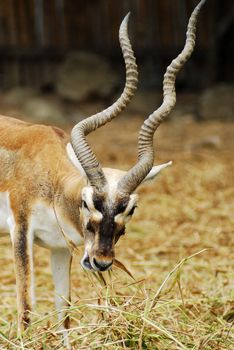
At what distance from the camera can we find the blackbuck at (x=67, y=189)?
539 centimetres

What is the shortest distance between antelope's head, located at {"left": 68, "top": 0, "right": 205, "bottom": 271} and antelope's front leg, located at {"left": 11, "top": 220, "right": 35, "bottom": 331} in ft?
1.63

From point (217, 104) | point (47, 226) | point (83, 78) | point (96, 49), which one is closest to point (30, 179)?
point (47, 226)

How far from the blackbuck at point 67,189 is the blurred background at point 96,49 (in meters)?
10.4

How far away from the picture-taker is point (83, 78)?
55.4 ft

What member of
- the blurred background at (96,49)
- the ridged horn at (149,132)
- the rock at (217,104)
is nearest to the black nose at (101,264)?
the ridged horn at (149,132)

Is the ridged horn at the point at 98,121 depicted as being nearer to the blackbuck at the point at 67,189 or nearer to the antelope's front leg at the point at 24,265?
the blackbuck at the point at 67,189

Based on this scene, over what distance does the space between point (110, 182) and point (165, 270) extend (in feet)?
8.79

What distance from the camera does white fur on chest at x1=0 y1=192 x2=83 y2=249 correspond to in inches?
232

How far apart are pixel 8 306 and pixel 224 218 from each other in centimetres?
370

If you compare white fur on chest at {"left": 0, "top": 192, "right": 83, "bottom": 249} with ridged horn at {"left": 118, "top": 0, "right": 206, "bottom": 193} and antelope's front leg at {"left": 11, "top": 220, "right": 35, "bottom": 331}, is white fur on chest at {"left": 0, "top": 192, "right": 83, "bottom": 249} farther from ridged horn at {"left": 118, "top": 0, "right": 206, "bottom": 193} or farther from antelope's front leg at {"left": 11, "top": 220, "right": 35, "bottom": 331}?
ridged horn at {"left": 118, "top": 0, "right": 206, "bottom": 193}

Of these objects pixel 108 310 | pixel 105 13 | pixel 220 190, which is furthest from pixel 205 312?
pixel 105 13

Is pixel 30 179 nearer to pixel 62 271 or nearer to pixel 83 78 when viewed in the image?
pixel 62 271

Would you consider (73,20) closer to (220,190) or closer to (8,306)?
(220,190)

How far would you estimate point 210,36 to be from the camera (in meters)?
17.3
